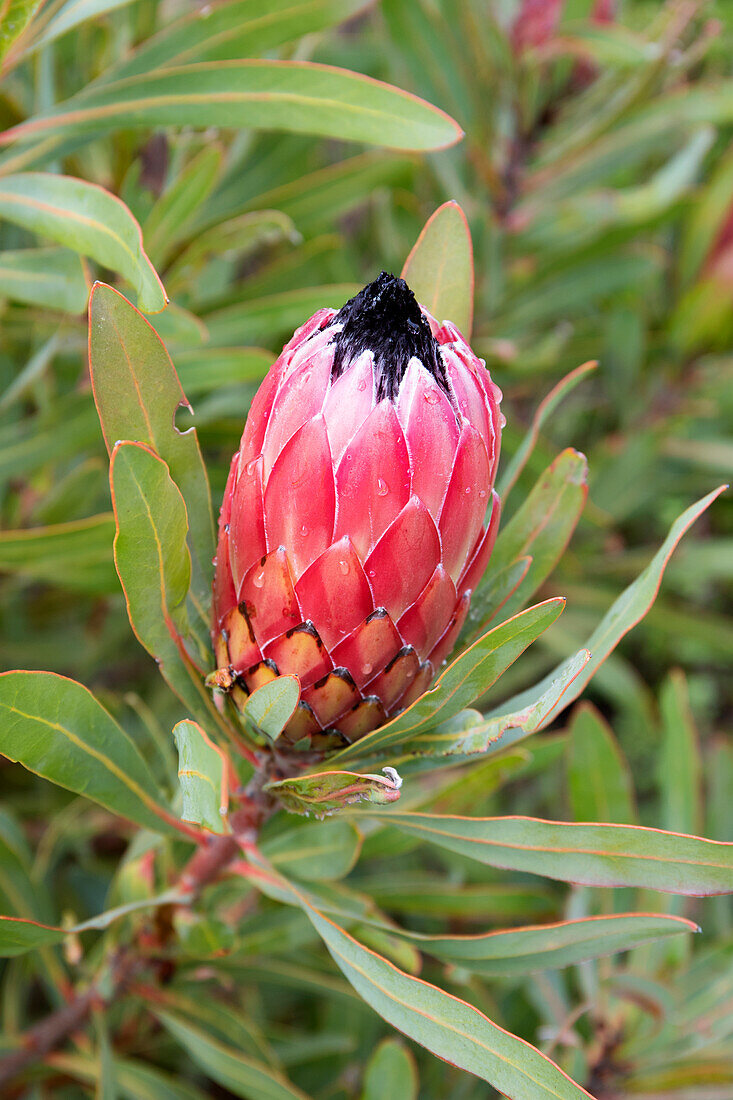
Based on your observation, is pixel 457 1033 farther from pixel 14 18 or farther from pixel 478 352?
pixel 478 352

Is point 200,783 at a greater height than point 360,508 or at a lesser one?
lesser

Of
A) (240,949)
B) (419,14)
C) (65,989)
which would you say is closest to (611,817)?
(240,949)

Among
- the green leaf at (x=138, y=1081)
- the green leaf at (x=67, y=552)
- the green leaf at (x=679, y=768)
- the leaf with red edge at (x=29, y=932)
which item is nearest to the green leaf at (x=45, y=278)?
the green leaf at (x=67, y=552)

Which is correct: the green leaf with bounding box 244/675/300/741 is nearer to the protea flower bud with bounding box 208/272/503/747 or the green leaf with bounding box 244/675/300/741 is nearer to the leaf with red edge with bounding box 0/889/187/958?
the protea flower bud with bounding box 208/272/503/747

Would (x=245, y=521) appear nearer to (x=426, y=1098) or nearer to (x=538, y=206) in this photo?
(x=426, y=1098)

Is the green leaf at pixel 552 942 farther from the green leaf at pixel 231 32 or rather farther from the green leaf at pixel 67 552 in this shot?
the green leaf at pixel 231 32

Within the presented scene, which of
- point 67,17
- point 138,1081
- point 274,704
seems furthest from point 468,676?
point 138,1081

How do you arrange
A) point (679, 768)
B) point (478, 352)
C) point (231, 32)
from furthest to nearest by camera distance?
point (478, 352) < point (679, 768) < point (231, 32)
